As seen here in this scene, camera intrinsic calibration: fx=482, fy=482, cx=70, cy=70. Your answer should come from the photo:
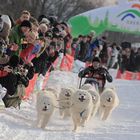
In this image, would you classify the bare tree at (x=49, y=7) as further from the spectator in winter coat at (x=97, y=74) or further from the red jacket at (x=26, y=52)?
the red jacket at (x=26, y=52)

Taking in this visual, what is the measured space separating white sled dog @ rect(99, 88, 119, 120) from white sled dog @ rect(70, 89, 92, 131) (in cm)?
124

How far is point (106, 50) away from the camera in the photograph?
1902 cm

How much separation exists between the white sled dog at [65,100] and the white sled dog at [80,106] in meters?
0.60

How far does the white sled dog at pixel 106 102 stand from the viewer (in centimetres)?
883

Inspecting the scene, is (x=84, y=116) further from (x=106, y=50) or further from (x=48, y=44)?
(x=106, y=50)

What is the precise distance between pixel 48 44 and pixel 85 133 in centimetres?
378

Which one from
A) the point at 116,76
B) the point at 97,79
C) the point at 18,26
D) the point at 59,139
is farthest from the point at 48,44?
the point at 116,76

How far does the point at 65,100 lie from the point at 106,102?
963mm

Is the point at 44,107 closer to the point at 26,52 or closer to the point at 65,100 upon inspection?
the point at 65,100

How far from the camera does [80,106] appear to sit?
7.51 m

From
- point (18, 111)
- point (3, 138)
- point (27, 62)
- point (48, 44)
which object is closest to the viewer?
point (3, 138)

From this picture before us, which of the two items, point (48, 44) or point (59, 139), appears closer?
point (59, 139)

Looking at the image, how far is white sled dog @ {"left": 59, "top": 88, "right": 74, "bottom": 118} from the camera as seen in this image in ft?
27.0

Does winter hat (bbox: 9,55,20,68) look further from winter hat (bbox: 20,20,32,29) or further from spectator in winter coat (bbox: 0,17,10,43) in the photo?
winter hat (bbox: 20,20,32,29)
